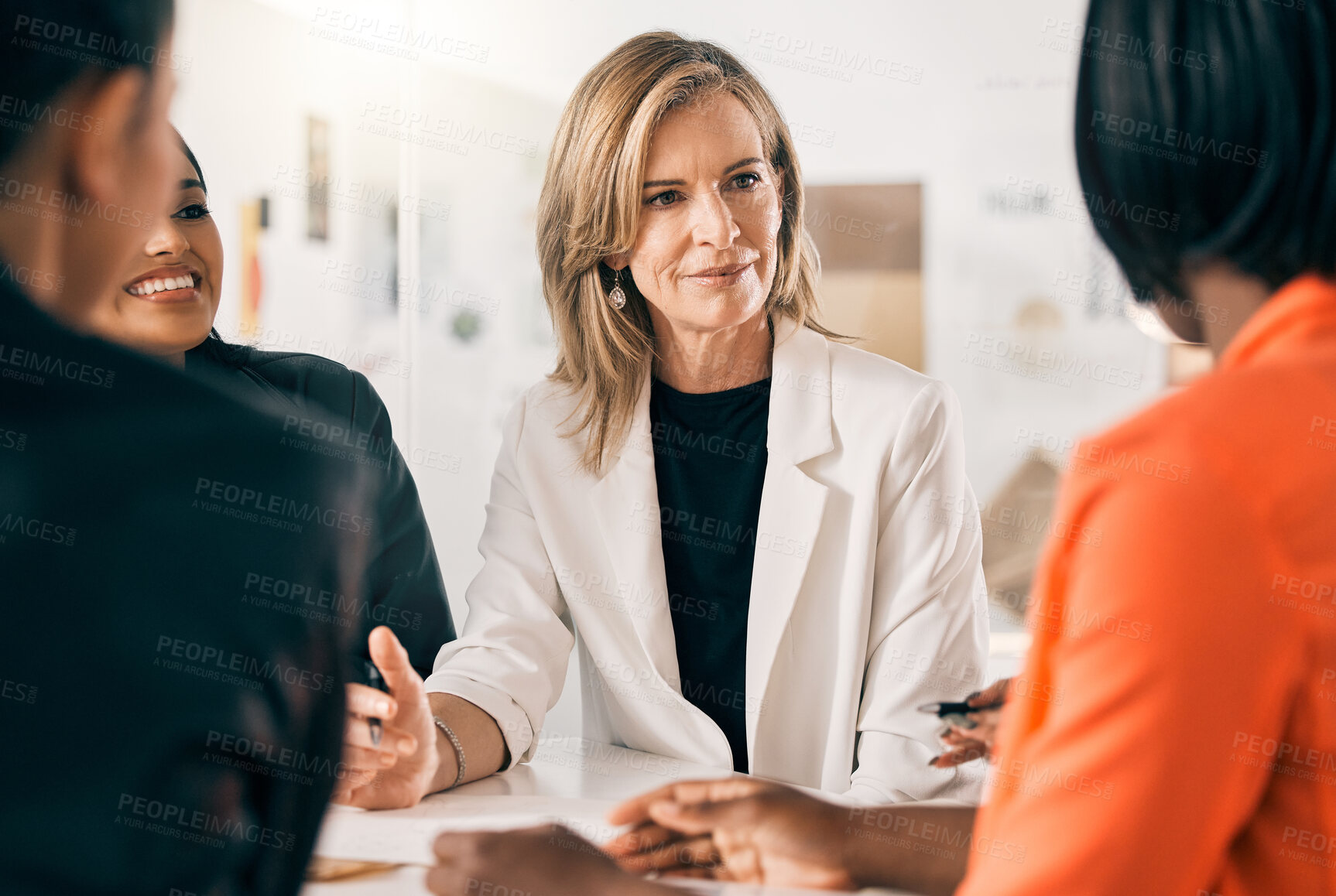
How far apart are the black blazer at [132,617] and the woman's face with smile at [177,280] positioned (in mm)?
1002

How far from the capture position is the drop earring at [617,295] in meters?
1.53

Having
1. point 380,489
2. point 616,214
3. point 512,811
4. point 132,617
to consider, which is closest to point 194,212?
point 380,489

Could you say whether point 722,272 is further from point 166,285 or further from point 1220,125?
point 1220,125

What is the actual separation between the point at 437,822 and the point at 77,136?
0.75 meters

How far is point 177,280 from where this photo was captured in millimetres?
1346

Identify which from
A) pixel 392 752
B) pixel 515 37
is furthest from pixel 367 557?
pixel 515 37

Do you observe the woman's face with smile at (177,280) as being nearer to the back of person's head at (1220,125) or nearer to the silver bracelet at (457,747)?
the silver bracelet at (457,747)

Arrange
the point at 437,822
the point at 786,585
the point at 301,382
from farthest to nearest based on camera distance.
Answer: the point at 301,382
the point at 786,585
the point at 437,822

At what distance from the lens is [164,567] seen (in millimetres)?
376

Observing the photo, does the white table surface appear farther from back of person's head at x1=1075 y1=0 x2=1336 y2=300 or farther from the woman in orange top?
back of person's head at x1=1075 y1=0 x2=1336 y2=300

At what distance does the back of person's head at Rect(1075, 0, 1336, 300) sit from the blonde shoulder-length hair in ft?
2.93

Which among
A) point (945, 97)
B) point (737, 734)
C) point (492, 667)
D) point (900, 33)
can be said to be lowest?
point (737, 734)

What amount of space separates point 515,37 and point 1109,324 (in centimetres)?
178

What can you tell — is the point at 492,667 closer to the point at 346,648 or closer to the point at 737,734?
the point at 737,734
